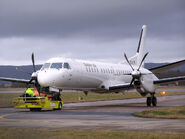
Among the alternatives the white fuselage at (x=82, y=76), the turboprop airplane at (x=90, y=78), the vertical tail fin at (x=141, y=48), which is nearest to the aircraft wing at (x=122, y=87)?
the turboprop airplane at (x=90, y=78)

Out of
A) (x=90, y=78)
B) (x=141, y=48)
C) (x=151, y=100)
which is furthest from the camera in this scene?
(x=141, y=48)

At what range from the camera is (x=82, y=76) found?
2930 cm

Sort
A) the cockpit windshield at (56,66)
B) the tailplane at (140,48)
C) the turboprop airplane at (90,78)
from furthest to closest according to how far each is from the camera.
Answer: the tailplane at (140,48), the cockpit windshield at (56,66), the turboprop airplane at (90,78)

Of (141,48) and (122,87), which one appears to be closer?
(122,87)

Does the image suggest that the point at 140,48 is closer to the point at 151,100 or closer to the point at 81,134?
the point at 151,100

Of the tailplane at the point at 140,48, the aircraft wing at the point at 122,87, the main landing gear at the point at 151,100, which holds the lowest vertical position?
the main landing gear at the point at 151,100

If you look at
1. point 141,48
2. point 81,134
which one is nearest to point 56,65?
point 81,134

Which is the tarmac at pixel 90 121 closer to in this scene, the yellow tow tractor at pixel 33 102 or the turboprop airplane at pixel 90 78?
the yellow tow tractor at pixel 33 102

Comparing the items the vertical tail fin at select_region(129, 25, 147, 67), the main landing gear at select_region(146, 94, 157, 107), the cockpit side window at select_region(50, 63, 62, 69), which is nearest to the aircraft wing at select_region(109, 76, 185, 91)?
the main landing gear at select_region(146, 94, 157, 107)

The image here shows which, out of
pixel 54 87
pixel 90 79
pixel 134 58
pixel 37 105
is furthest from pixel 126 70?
pixel 37 105

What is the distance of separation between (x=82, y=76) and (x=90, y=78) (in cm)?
A: 145

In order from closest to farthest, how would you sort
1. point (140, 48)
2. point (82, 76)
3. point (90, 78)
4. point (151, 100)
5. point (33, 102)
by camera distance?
point (33, 102)
point (82, 76)
point (90, 78)
point (151, 100)
point (140, 48)

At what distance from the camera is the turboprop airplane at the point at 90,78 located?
2642cm

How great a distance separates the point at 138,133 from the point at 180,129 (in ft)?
6.54
